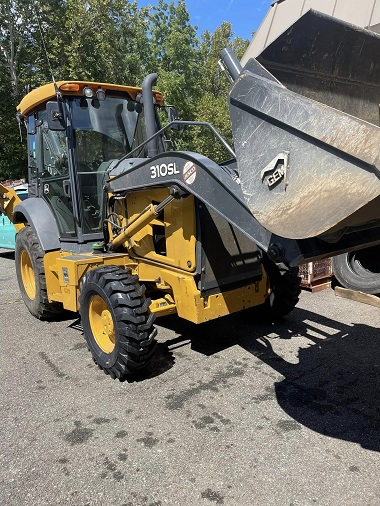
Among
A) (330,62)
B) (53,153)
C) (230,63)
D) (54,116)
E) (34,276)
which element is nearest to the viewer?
(330,62)

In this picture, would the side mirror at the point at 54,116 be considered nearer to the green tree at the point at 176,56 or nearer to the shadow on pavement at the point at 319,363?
the shadow on pavement at the point at 319,363

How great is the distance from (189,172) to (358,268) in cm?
399

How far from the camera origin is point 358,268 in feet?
20.4

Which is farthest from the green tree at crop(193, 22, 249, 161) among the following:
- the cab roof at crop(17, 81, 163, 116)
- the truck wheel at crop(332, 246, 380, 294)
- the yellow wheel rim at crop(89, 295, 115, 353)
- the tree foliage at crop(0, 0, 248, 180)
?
the yellow wheel rim at crop(89, 295, 115, 353)

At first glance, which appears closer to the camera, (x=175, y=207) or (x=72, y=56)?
(x=175, y=207)

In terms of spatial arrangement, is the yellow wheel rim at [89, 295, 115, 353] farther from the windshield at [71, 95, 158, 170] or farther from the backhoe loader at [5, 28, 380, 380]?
the windshield at [71, 95, 158, 170]

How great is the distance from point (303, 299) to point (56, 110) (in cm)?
390

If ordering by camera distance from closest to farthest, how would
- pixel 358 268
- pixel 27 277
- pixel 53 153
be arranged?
pixel 53 153
pixel 27 277
pixel 358 268

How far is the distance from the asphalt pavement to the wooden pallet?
2.51 ft

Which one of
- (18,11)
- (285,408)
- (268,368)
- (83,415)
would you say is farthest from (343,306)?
(18,11)

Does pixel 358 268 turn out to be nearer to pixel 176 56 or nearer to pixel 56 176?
pixel 56 176

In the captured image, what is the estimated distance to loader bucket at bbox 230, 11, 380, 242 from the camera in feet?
6.27

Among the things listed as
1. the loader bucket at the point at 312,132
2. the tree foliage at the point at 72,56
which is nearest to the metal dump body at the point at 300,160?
the loader bucket at the point at 312,132

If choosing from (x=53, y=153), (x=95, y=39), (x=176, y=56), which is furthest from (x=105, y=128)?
(x=176, y=56)
